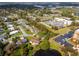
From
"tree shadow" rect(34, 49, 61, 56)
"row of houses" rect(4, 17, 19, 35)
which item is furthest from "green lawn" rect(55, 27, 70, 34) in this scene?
"row of houses" rect(4, 17, 19, 35)

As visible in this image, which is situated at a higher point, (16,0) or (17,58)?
(16,0)

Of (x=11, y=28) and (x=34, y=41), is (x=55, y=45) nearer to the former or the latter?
(x=34, y=41)

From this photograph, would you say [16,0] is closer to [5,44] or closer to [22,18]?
[22,18]

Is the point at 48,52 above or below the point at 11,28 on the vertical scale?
below

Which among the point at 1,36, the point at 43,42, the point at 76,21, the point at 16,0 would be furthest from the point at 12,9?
the point at 76,21

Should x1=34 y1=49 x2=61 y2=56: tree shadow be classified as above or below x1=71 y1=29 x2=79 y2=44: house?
below

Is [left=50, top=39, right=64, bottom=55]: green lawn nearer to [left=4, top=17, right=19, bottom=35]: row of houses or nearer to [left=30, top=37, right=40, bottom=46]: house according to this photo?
[left=30, top=37, right=40, bottom=46]: house

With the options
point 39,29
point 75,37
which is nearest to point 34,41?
point 39,29

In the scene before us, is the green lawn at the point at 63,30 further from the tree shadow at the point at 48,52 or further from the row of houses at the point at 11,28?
the row of houses at the point at 11,28

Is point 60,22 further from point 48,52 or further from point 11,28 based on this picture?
point 11,28
